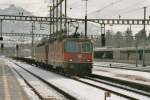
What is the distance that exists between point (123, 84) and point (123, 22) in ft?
158

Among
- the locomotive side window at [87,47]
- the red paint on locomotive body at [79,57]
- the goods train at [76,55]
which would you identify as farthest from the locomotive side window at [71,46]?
the locomotive side window at [87,47]

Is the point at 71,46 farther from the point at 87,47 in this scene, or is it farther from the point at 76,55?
the point at 87,47

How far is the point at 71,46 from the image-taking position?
3644 cm

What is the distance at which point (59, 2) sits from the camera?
6819 centimetres

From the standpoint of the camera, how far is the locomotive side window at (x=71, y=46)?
3625 centimetres

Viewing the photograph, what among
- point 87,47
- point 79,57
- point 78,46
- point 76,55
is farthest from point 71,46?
point 87,47

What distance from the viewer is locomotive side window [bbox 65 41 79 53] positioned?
36.2 meters

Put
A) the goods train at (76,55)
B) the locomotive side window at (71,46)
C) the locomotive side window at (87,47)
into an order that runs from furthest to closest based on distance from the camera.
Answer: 1. the locomotive side window at (87,47)
2. the locomotive side window at (71,46)
3. the goods train at (76,55)

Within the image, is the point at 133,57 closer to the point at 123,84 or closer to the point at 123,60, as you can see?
the point at 123,60

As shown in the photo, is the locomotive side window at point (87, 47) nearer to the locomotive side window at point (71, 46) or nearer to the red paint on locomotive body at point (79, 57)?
the red paint on locomotive body at point (79, 57)

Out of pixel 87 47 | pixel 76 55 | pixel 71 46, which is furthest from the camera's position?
pixel 87 47

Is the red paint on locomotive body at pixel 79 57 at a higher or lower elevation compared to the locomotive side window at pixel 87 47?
lower

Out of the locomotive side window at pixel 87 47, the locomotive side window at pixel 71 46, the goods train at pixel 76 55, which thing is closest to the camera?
the goods train at pixel 76 55

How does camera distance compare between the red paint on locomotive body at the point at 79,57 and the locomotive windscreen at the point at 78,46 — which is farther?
the locomotive windscreen at the point at 78,46
